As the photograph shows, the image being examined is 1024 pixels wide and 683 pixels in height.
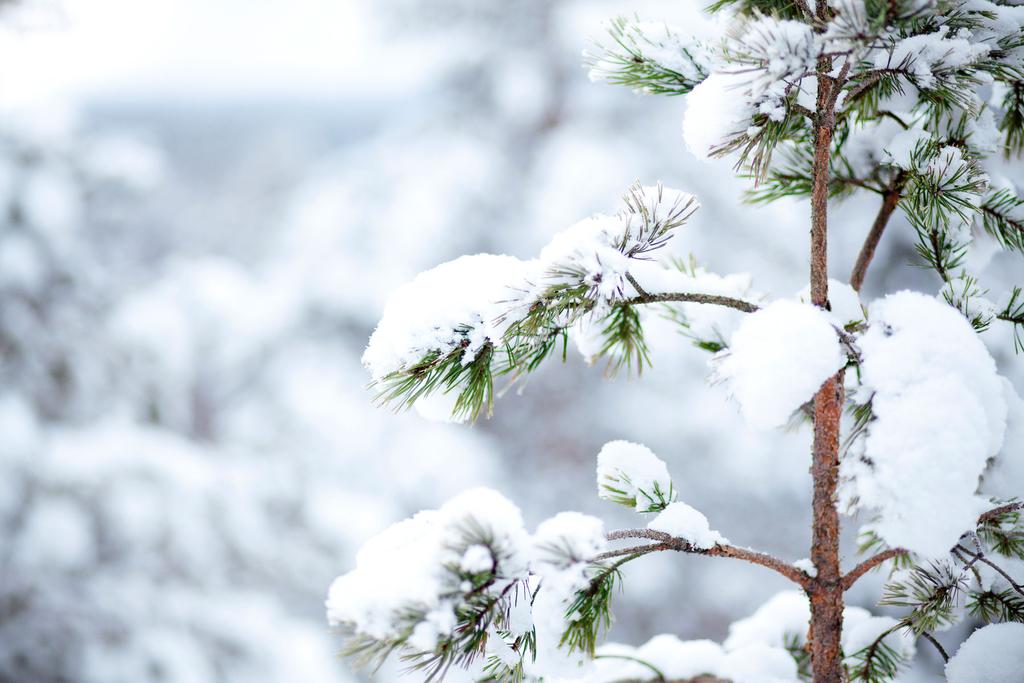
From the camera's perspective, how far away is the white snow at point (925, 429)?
2.49 ft

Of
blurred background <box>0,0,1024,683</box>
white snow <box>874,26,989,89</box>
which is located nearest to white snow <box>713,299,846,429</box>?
white snow <box>874,26,989,89</box>

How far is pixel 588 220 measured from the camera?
39.8 inches

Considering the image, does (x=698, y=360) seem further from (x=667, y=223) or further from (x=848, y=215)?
(x=667, y=223)

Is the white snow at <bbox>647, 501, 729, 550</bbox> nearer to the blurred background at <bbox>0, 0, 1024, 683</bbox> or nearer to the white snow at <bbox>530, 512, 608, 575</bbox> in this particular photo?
the white snow at <bbox>530, 512, 608, 575</bbox>

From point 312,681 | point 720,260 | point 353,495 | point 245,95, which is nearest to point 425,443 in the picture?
point 353,495

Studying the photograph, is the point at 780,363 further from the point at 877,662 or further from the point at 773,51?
the point at 877,662

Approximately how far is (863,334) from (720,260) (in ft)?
15.0

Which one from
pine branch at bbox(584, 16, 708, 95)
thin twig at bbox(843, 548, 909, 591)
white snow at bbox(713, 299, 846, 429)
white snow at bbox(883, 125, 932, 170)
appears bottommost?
thin twig at bbox(843, 548, 909, 591)

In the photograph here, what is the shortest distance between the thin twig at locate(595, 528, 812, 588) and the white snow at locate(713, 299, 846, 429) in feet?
0.73

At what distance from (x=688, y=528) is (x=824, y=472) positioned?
0.23 metres

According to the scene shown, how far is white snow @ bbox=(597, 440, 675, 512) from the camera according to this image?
1.07 metres

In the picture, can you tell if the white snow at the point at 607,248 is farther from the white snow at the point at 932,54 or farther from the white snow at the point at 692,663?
the white snow at the point at 692,663

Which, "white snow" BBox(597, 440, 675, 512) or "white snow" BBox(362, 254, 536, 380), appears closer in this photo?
"white snow" BBox(362, 254, 536, 380)

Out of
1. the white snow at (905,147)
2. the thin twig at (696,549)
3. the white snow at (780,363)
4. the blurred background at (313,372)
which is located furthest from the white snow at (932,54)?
the blurred background at (313,372)
